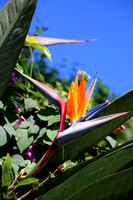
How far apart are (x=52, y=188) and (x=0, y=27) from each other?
1.29 ft

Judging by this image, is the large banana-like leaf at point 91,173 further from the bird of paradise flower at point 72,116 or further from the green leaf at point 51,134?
the green leaf at point 51,134

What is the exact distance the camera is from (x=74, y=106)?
2.12 feet

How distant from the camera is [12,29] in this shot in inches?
24.1

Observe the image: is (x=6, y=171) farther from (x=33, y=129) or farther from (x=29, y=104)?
(x=29, y=104)

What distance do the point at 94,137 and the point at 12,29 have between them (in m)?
0.32

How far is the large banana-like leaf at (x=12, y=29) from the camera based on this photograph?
602mm

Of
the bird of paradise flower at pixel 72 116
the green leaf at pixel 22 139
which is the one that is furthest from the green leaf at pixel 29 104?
the bird of paradise flower at pixel 72 116

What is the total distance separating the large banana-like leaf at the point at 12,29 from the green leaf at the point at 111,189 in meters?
0.33

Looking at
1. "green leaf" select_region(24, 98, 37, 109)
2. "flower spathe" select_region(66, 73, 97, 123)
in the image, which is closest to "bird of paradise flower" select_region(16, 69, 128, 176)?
"flower spathe" select_region(66, 73, 97, 123)

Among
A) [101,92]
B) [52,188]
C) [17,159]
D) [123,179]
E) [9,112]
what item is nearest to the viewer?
[123,179]

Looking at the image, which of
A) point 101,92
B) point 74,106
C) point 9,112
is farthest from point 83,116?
point 101,92

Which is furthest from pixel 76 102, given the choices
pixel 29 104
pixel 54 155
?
pixel 29 104

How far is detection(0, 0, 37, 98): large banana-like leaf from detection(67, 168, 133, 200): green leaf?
33 cm

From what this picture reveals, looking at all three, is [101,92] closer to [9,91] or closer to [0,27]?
[9,91]
